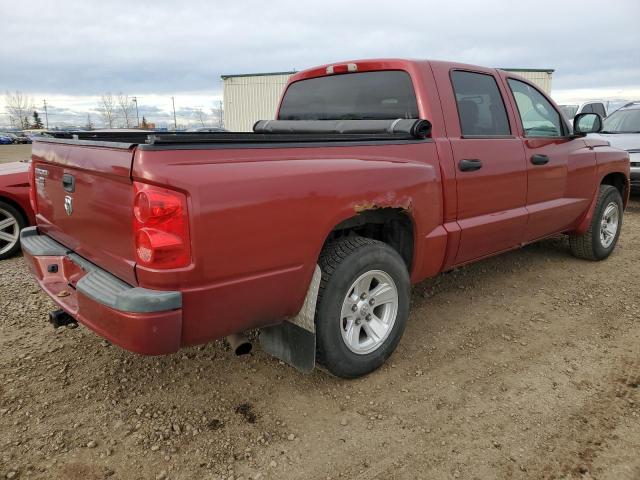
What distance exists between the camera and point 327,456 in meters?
2.44

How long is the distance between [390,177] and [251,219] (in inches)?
40.2

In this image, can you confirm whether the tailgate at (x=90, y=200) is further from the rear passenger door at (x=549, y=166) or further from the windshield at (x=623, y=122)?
the windshield at (x=623, y=122)

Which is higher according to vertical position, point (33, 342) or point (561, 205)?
point (561, 205)

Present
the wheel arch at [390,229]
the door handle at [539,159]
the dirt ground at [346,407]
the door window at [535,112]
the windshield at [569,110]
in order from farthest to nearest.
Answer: the windshield at [569,110], the door window at [535,112], the door handle at [539,159], the wheel arch at [390,229], the dirt ground at [346,407]

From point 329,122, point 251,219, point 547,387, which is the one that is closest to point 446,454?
point 547,387

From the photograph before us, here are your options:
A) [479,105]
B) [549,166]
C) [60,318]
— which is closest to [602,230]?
[549,166]

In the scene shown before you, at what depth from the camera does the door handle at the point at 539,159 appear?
13.6ft

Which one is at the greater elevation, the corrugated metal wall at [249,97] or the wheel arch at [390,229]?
the corrugated metal wall at [249,97]

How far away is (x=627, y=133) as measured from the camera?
30.7 ft

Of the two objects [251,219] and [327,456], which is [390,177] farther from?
[327,456]

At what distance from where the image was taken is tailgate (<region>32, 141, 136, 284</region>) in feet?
7.40

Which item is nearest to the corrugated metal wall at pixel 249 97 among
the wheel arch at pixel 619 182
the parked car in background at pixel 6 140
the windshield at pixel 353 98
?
the wheel arch at pixel 619 182

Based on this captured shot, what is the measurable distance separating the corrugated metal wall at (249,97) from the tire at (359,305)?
23.2 meters

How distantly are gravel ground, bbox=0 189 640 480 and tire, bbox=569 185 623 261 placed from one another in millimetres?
1466
